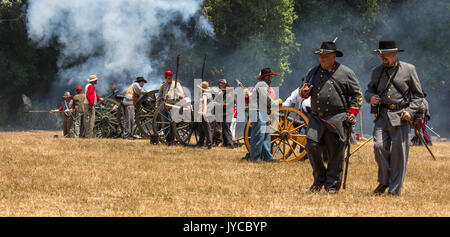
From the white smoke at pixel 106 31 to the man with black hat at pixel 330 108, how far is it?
16.4 m

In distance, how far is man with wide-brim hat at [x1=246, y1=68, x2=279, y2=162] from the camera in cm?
1041

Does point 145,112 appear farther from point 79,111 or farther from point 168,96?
point 79,111

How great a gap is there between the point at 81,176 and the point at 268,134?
3392 mm

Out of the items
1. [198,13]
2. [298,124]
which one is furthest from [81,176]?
[198,13]

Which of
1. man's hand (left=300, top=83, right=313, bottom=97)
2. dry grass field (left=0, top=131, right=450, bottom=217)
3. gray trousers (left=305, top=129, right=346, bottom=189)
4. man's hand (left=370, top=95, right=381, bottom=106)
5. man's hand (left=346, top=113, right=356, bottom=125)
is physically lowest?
dry grass field (left=0, top=131, right=450, bottom=217)

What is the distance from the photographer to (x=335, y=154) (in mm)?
7133

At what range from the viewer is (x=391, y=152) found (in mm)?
Answer: 7086

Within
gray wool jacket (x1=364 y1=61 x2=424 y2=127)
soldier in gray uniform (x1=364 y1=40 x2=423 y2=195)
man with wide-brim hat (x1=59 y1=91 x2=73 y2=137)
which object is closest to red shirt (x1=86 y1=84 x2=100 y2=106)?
man with wide-brim hat (x1=59 y1=91 x2=73 y2=137)

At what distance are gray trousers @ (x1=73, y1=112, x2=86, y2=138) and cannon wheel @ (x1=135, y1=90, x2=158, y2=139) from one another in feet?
7.64

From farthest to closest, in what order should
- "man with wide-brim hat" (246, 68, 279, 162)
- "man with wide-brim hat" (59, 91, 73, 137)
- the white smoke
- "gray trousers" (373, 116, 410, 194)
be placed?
the white smoke < "man with wide-brim hat" (59, 91, 73, 137) < "man with wide-brim hat" (246, 68, 279, 162) < "gray trousers" (373, 116, 410, 194)

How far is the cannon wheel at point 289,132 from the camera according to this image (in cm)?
1060

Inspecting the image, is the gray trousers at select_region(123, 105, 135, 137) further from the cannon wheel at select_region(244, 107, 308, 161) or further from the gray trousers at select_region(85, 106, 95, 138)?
the cannon wheel at select_region(244, 107, 308, 161)
